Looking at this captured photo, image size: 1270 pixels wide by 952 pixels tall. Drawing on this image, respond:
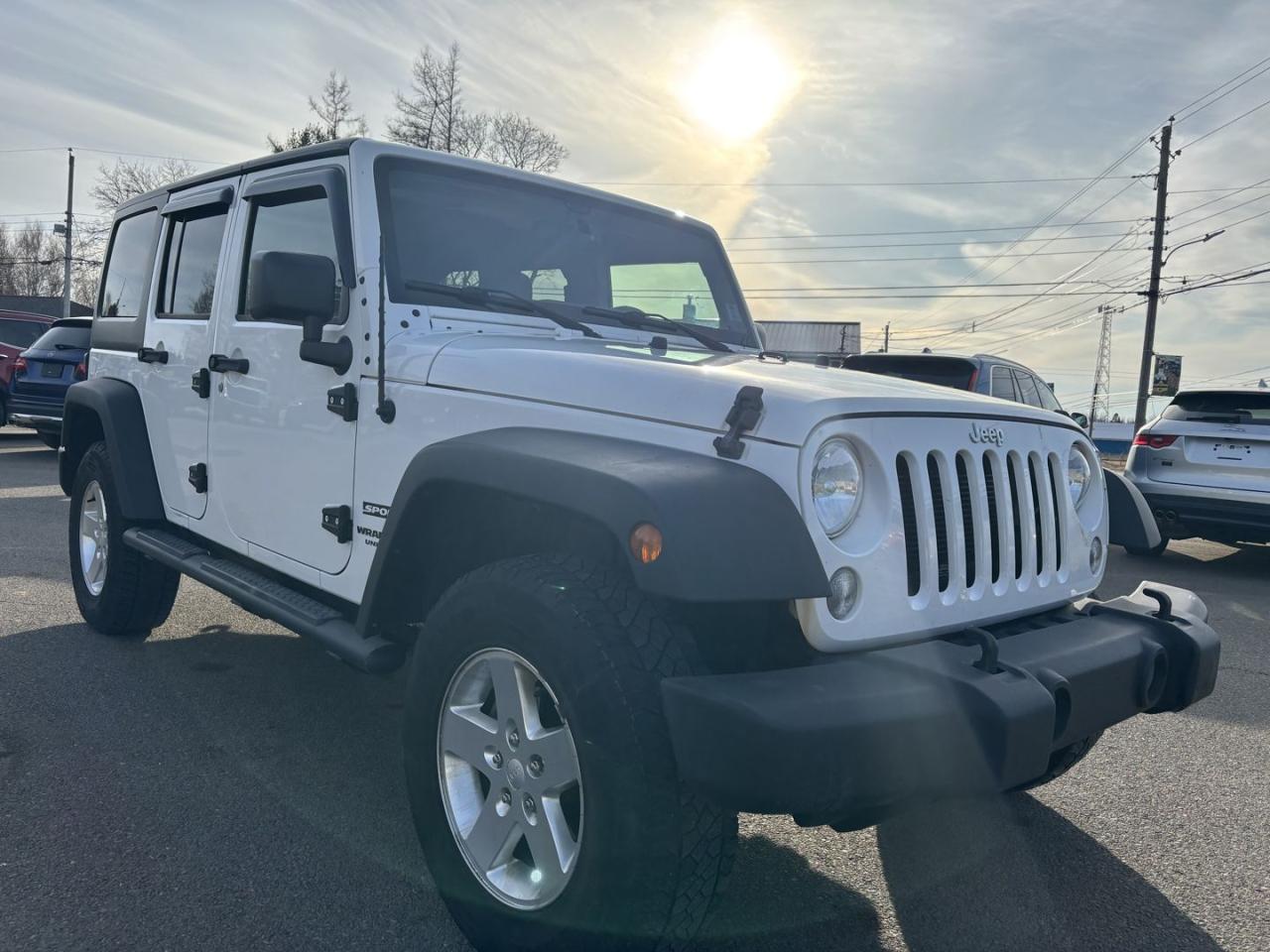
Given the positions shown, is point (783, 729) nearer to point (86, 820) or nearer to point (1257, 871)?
point (1257, 871)

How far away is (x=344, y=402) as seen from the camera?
9.59 ft

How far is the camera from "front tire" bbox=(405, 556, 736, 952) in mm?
1858

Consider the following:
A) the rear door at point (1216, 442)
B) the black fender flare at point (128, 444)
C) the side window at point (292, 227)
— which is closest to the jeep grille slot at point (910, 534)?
the side window at point (292, 227)

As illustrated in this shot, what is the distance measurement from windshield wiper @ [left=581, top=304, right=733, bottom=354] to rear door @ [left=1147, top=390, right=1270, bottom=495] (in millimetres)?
6185

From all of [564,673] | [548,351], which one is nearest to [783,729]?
[564,673]

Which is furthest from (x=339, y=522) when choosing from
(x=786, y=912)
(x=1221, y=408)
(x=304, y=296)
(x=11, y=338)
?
(x=11, y=338)

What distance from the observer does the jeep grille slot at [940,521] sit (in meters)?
2.23

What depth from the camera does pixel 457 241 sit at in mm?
3176

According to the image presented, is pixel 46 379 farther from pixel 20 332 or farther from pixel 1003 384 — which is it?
pixel 1003 384

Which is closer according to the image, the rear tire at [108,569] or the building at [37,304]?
the rear tire at [108,569]

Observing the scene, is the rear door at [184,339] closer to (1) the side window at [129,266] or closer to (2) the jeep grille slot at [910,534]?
(1) the side window at [129,266]

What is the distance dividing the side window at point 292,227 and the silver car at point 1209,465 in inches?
275

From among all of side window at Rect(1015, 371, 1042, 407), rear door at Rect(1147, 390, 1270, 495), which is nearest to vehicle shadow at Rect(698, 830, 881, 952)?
rear door at Rect(1147, 390, 1270, 495)

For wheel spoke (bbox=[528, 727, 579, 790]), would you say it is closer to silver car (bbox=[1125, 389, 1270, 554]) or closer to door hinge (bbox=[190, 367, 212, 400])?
door hinge (bbox=[190, 367, 212, 400])
